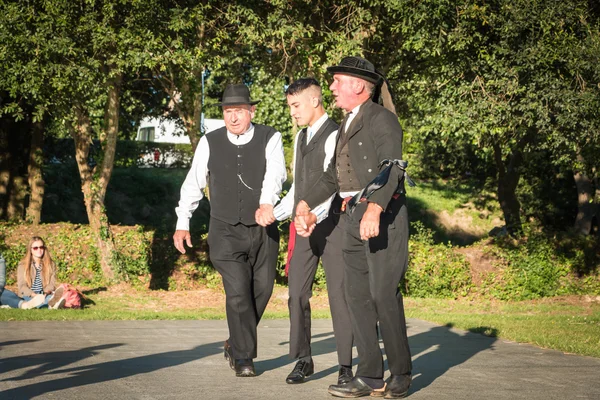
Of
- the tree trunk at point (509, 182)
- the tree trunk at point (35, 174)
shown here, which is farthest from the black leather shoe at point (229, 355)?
the tree trunk at point (509, 182)

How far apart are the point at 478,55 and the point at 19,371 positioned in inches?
420

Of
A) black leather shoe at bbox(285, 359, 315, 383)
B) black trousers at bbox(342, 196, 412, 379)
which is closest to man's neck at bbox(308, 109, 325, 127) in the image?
black trousers at bbox(342, 196, 412, 379)

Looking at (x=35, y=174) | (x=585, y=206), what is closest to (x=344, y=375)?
(x=35, y=174)

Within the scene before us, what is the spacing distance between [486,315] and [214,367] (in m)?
8.79

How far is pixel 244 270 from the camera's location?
7371 millimetres

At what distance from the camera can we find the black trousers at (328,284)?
6773mm

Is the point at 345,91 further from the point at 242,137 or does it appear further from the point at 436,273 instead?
the point at 436,273

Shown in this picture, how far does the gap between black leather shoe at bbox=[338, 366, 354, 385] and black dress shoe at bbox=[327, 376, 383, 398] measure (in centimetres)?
21

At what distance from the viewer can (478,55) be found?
50.3 ft

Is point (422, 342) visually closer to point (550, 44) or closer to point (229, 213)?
point (229, 213)

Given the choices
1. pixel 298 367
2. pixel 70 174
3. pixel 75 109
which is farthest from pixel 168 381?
pixel 70 174

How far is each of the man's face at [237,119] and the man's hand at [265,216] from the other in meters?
0.81

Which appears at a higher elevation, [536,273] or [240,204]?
[240,204]

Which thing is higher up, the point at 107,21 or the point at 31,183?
the point at 107,21
